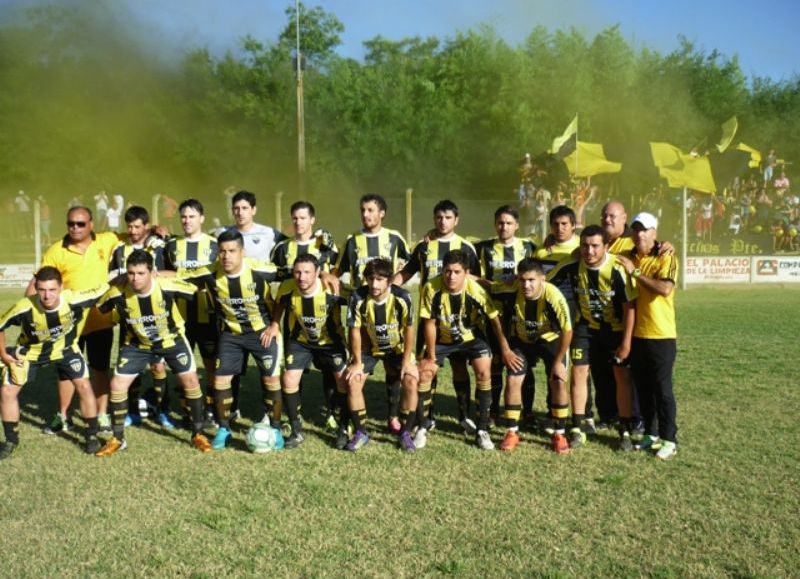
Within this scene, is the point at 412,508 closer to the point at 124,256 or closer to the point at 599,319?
the point at 599,319

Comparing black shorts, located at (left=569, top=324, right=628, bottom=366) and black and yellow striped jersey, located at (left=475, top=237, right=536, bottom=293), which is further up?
black and yellow striped jersey, located at (left=475, top=237, right=536, bottom=293)

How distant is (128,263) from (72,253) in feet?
3.77

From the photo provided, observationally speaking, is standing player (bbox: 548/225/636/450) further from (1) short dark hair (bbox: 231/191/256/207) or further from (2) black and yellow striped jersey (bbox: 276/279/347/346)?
(1) short dark hair (bbox: 231/191/256/207)

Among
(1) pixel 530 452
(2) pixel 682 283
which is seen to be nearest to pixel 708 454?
(1) pixel 530 452

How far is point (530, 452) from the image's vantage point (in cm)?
668

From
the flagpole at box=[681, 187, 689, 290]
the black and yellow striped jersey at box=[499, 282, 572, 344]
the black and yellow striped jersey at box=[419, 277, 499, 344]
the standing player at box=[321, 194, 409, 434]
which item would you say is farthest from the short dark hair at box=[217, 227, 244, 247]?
the flagpole at box=[681, 187, 689, 290]

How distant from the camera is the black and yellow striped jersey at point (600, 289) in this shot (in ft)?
21.7

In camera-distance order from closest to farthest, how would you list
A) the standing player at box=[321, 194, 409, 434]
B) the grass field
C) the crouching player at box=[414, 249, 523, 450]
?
the grass field → the crouching player at box=[414, 249, 523, 450] → the standing player at box=[321, 194, 409, 434]

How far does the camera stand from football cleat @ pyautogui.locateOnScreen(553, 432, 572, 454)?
21.7 ft

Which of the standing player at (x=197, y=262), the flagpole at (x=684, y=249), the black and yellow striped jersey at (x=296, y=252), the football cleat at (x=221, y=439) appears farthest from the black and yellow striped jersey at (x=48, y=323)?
the flagpole at (x=684, y=249)

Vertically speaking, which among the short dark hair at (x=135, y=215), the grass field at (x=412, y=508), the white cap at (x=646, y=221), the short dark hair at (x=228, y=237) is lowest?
the grass field at (x=412, y=508)

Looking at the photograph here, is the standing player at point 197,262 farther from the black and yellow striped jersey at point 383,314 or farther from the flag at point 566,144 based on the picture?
the flag at point 566,144

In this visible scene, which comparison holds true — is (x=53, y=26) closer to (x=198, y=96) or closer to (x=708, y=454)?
(x=198, y=96)

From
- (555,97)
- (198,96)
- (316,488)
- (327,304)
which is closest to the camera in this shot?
(316,488)
